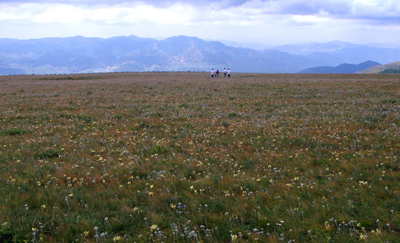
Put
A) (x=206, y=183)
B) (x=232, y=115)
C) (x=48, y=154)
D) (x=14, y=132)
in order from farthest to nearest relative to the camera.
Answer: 1. (x=232, y=115)
2. (x=14, y=132)
3. (x=48, y=154)
4. (x=206, y=183)

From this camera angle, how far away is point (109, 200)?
20.5ft

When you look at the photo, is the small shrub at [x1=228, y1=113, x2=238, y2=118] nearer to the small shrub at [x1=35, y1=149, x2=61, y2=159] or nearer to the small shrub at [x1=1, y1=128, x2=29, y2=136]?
the small shrub at [x1=35, y1=149, x2=61, y2=159]

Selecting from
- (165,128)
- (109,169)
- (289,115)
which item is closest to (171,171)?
(109,169)

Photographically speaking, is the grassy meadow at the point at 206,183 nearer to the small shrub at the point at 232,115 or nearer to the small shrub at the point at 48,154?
the small shrub at the point at 48,154

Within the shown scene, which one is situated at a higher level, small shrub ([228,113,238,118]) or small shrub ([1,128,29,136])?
small shrub ([228,113,238,118])

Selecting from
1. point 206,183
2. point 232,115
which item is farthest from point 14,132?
point 232,115

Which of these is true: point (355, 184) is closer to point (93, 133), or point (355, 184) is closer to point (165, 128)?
point (165, 128)

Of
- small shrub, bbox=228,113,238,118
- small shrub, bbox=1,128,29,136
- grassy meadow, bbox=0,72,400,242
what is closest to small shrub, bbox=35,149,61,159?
grassy meadow, bbox=0,72,400,242

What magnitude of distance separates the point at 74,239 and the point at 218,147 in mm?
6378

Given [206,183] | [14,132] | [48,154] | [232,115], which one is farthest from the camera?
[232,115]

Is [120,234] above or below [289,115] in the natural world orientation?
below

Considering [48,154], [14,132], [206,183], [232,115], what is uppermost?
[232,115]

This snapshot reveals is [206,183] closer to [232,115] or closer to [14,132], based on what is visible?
[232,115]

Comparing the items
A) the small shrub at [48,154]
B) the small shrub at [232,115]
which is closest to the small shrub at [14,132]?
the small shrub at [48,154]
